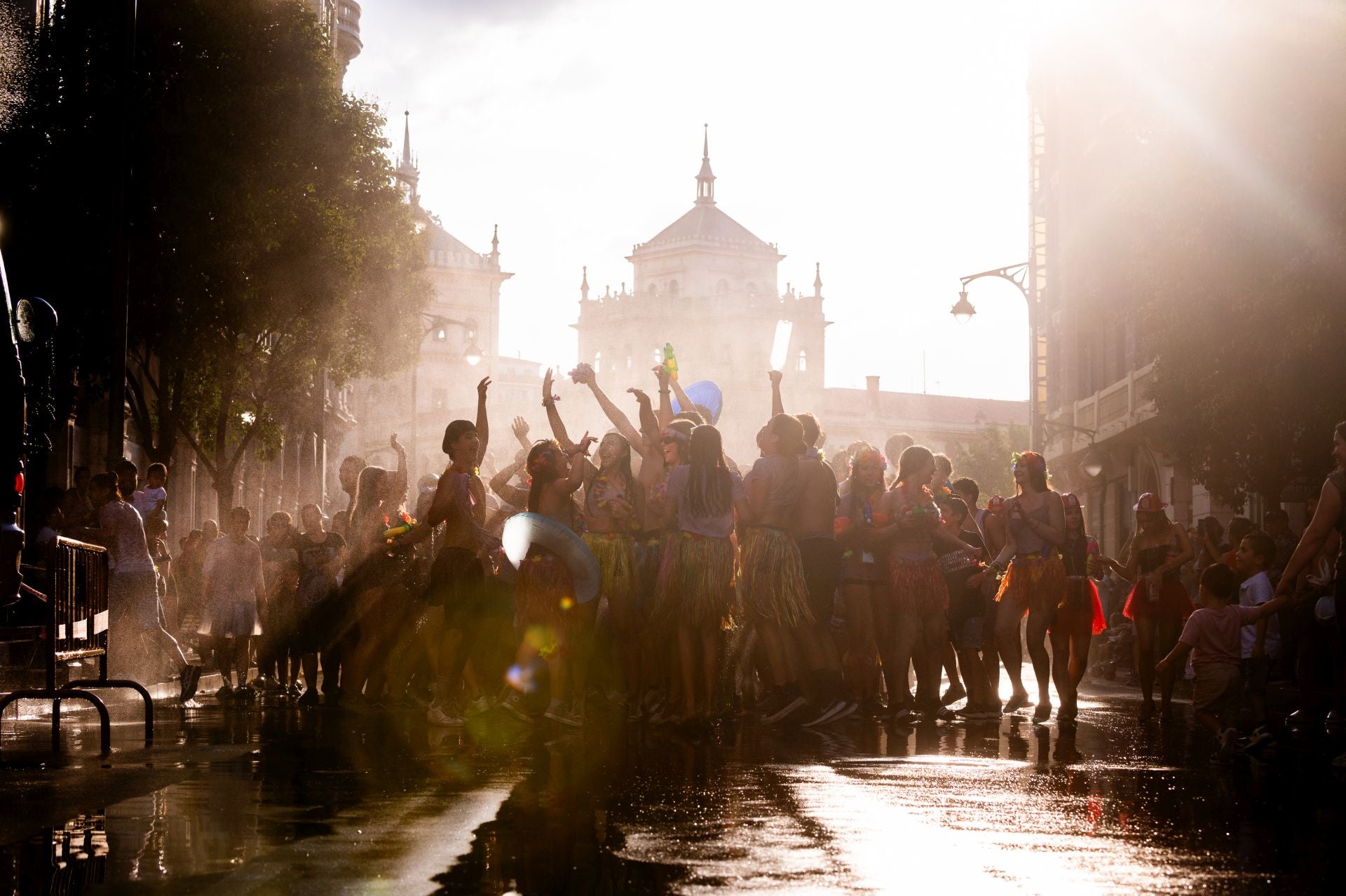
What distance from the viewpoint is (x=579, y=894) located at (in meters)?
4.77

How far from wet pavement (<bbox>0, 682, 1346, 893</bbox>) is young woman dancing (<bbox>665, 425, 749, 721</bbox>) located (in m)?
1.48

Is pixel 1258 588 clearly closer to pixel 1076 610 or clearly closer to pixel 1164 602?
pixel 1164 602

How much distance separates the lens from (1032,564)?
1309 centimetres

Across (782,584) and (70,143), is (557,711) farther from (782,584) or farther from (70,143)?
(70,143)

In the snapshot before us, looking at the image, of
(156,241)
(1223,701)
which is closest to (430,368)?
(156,241)

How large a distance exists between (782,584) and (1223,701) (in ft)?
9.43

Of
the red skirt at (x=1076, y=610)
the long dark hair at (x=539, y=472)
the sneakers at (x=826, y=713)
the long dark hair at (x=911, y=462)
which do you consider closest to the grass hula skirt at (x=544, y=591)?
the long dark hair at (x=539, y=472)

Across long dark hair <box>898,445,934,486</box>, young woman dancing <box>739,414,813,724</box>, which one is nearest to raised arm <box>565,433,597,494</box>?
young woman dancing <box>739,414,813,724</box>

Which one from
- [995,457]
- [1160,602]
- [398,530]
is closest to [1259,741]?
[1160,602]

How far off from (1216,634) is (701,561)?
3.06 meters

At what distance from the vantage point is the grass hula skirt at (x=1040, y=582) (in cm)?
1301

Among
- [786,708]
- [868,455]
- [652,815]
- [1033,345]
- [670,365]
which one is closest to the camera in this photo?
[652,815]

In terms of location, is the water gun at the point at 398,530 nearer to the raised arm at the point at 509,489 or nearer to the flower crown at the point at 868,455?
the raised arm at the point at 509,489

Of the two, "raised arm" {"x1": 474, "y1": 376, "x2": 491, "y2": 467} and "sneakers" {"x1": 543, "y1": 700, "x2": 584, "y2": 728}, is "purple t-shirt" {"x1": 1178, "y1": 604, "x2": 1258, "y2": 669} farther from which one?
"raised arm" {"x1": 474, "y1": 376, "x2": 491, "y2": 467}
